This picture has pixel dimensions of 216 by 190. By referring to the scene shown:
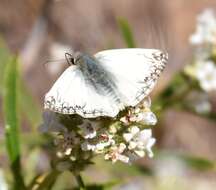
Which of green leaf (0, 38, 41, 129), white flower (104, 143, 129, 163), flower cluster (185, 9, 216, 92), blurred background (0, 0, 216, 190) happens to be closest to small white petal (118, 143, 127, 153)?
white flower (104, 143, 129, 163)

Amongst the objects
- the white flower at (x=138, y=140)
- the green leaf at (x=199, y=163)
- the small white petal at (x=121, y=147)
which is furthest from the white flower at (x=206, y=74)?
the small white petal at (x=121, y=147)

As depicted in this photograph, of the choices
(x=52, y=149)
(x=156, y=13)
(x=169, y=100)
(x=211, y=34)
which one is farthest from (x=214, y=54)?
(x=156, y=13)

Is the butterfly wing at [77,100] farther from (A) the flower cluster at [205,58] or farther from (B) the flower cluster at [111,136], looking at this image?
(A) the flower cluster at [205,58]

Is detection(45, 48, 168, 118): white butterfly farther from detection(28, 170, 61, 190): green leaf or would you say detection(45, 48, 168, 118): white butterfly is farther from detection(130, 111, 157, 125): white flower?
detection(28, 170, 61, 190): green leaf

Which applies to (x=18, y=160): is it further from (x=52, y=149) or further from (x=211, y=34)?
(x=211, y=34)

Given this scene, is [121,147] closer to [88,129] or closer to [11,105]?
[88,129]

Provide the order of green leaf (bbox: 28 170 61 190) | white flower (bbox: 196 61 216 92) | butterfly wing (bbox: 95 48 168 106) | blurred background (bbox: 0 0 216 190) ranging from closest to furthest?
1. butterfly wing (bbox: 95 48 168 106)
2. green leaf (bbox: 28 170 61 190)
3. white flower (bbox: 196 61 216 92)
4. blurred background (bbox: 0 0 216 190)

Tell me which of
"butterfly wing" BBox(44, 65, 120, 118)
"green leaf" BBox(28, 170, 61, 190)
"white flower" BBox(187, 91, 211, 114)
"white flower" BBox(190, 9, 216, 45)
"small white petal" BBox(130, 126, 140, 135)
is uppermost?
"butterfly wing" BBox(44, 65, 120, 118)
